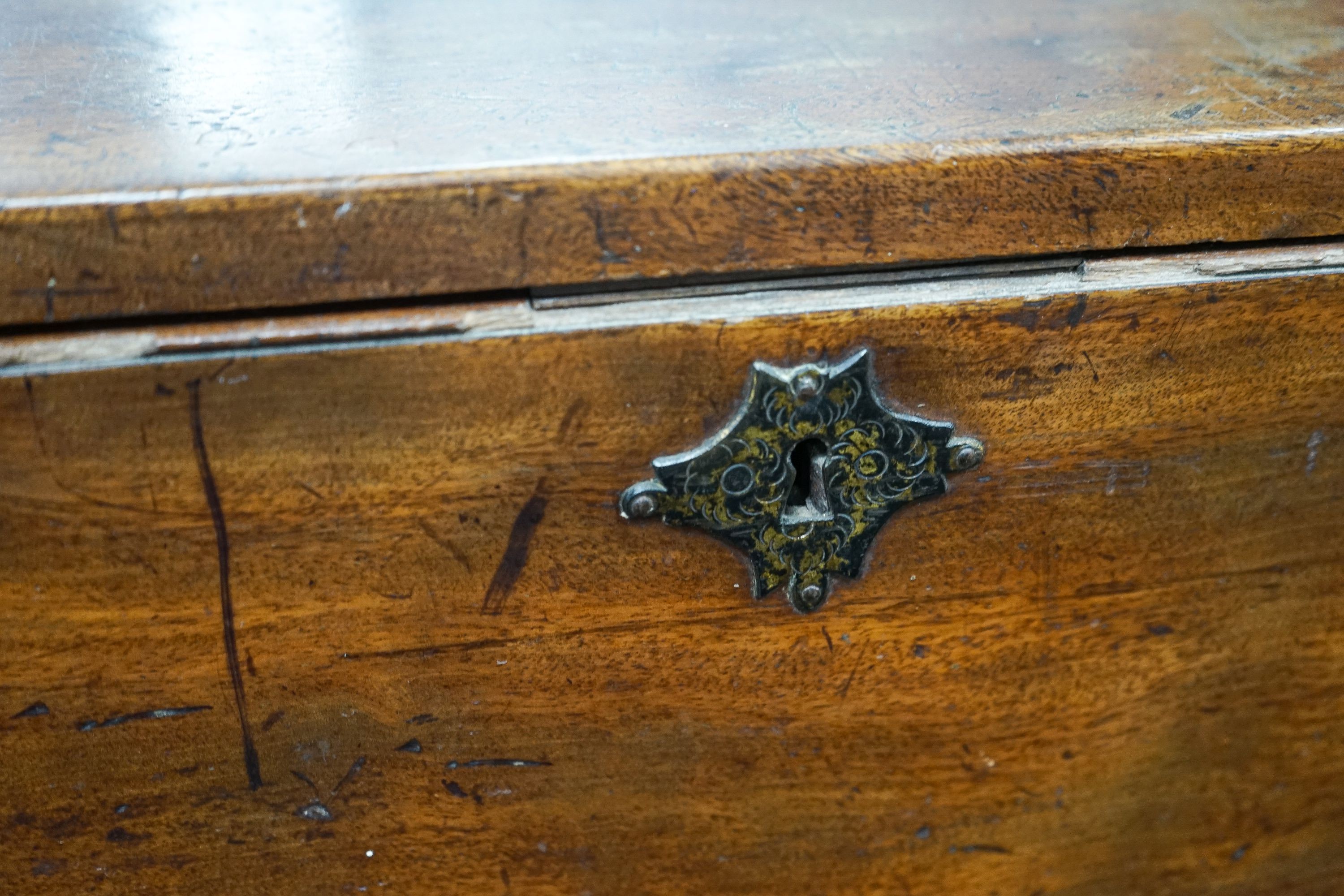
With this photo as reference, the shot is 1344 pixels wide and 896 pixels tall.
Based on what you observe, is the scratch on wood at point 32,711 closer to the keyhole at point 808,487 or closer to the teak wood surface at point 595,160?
the teak wood surface at point 595,160

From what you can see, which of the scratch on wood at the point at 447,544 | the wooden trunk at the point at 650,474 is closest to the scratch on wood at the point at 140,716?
the wooden trunk at the point at 650,474

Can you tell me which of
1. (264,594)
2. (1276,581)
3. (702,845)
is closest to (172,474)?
(264,594)

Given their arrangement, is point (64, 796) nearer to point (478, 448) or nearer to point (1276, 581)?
point (478, 448)

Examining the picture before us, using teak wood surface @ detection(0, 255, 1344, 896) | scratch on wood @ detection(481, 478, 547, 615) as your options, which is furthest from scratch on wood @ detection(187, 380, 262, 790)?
scratch on wood @ detection(481, 478, 547, 615)

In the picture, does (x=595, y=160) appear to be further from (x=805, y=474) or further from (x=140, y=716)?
(x=140, y=716)

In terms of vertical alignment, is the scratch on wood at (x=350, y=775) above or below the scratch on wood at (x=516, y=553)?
below

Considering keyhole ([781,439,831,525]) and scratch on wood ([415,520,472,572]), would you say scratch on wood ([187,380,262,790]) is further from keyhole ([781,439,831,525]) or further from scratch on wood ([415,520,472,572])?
keyhole ([781,439,831,525])

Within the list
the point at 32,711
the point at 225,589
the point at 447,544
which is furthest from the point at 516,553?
the point at 32,711

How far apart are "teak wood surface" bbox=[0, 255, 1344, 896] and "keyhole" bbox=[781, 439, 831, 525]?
51mm

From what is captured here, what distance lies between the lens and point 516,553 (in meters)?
0.55

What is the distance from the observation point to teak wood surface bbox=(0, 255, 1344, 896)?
1.66ft

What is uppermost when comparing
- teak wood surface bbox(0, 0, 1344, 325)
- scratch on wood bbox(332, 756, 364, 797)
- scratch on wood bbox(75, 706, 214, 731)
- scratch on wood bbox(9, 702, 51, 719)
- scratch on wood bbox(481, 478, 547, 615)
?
teak wood surface bbox(0, 0, 1344, 325)

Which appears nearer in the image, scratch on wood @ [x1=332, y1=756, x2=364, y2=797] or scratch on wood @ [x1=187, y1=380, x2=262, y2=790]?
scratch on wood @ [x1=187, y1=380, x2=262, y2=790]

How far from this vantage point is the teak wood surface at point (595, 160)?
0.46 meters
